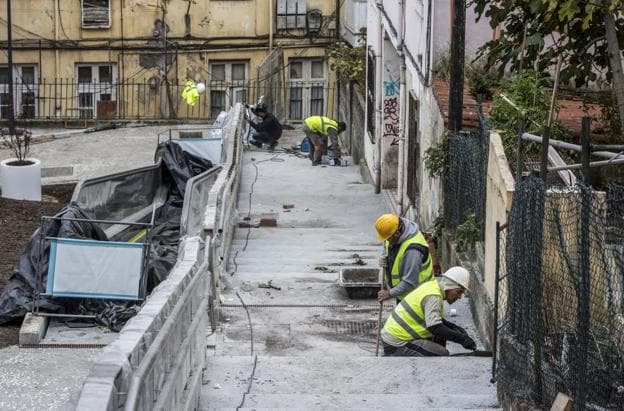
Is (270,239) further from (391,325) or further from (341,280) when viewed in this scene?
Answer: (391,325)

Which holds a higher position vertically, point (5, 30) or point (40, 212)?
point (5, 30)

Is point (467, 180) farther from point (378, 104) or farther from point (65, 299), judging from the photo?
point (378, 104)

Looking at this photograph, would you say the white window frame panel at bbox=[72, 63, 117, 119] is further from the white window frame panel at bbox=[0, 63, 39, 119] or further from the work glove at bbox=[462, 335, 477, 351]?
the work glove at bbox=[462, 335, 477, 351]

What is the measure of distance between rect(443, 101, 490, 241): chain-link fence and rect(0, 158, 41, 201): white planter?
29.5 feet

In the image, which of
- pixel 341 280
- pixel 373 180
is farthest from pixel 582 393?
pixel 373 180

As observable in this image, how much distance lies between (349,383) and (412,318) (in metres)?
1.07

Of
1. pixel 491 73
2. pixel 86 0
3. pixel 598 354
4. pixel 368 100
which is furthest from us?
pixel 86 0

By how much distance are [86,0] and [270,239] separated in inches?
723

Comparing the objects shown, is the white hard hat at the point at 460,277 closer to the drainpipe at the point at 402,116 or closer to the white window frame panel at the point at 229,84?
the drainpipe at the point at 402,116

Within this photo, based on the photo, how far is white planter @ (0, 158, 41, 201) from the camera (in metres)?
21.1

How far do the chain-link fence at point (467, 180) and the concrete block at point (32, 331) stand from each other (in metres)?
4.52

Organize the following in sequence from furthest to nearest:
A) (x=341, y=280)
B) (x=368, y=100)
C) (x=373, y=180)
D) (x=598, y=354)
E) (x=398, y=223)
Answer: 1. (x=368, y=100)
2. (x=373, y=180)
3. (x=341, y=280)
4. (x=398, y=223)
5. (x=598, y=354)

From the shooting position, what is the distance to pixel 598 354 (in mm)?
6652

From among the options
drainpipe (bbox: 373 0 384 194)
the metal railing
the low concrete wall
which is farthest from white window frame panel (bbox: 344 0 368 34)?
the low concrete wall
